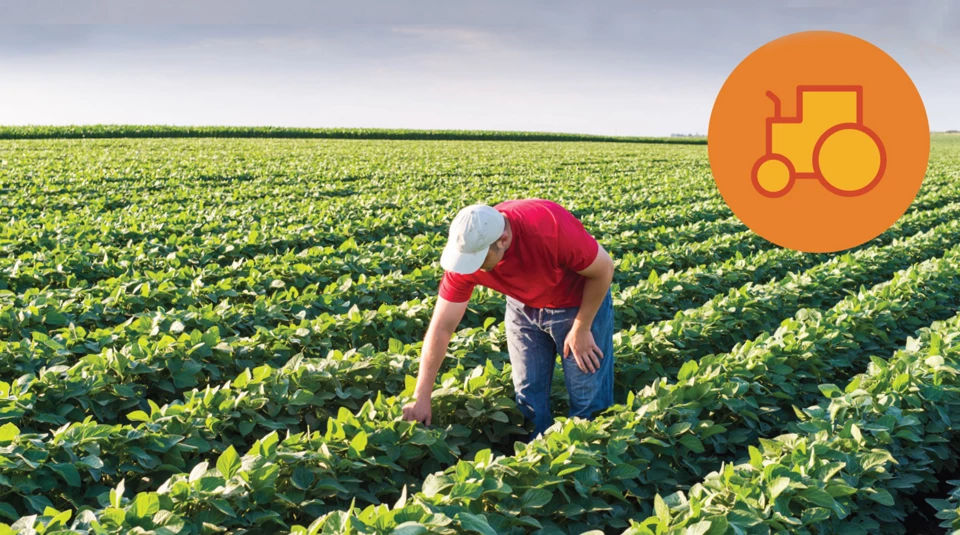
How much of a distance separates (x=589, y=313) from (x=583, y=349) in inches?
9.2

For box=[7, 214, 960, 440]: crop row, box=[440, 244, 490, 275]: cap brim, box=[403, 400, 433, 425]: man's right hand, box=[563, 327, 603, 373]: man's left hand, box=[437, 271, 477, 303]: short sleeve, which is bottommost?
box=[7, 214, 960, 440]: crop row

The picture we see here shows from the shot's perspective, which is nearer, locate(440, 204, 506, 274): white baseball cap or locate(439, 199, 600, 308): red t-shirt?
locate(440, 204, 506, 274): white baseball cap

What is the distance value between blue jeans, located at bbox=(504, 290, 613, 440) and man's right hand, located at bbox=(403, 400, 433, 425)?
652 mm

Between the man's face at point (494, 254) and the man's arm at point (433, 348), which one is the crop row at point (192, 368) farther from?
the man's face at point (494, 254)

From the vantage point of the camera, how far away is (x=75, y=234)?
10.5 metres

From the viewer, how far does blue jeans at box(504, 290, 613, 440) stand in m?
4.01

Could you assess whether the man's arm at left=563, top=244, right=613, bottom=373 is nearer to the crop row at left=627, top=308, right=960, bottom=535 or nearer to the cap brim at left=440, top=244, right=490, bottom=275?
the cap brim at left=440, top=244, right=490, bottom=275

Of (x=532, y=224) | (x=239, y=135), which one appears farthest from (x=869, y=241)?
(x=239, y=135)

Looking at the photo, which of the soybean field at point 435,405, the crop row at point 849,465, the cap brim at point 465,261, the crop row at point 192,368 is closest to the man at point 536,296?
the cap brim at point 465,261

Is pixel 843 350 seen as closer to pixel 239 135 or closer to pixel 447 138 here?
pixel 239 135

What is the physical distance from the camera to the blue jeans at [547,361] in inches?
158

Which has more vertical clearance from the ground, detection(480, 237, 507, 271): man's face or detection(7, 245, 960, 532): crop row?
detection(480, 237, 507, 271): man's face

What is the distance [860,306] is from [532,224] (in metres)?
4.19

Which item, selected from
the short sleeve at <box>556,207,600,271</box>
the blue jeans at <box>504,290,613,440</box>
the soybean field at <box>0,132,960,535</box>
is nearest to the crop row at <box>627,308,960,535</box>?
the soybean field at <box>0,132,960,535</box>
